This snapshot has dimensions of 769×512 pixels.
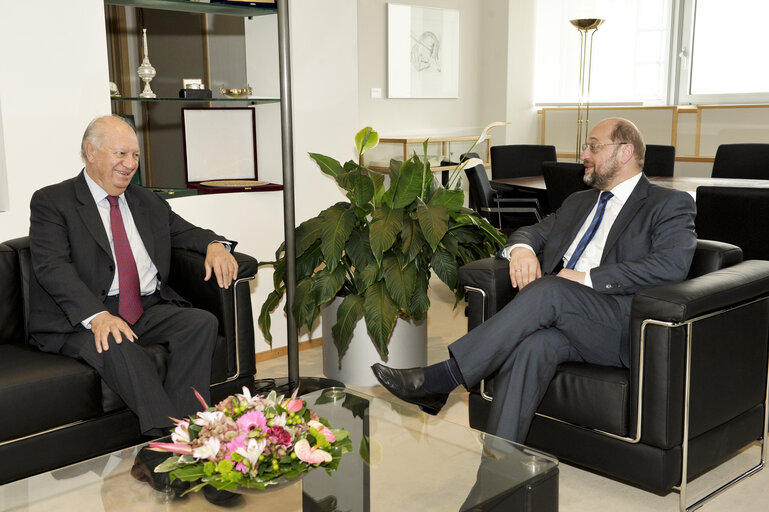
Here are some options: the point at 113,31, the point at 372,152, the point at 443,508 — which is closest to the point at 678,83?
the point at 372,152

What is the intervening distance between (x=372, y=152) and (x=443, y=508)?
529 centimetres

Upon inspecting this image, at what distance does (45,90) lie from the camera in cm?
302

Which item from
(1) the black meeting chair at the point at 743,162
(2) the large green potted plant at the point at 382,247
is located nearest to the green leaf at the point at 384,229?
(2) the large green potted plant at the point at 382,247

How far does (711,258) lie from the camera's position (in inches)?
104

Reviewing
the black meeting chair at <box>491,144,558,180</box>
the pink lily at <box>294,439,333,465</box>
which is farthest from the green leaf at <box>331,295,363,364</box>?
the black meeting chair at <box>491,144,558,180</box>

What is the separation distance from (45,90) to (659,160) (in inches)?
150

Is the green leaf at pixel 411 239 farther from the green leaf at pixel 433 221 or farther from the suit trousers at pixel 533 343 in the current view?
the suit trousers at pixel 533 343

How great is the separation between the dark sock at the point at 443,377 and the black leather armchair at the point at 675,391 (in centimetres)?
30

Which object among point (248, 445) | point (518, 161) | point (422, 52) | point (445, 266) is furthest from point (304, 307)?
point (422, 52)

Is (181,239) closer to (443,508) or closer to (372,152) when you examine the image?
(443,508)

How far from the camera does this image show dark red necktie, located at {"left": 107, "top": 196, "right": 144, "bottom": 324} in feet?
9.00

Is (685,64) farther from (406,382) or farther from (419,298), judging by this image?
(406,382)

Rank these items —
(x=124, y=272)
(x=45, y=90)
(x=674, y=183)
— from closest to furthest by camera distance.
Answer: (x=124, y=272)
(x=45, y=90)
(x=674, y=183)

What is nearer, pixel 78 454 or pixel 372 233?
pixel 78 454
